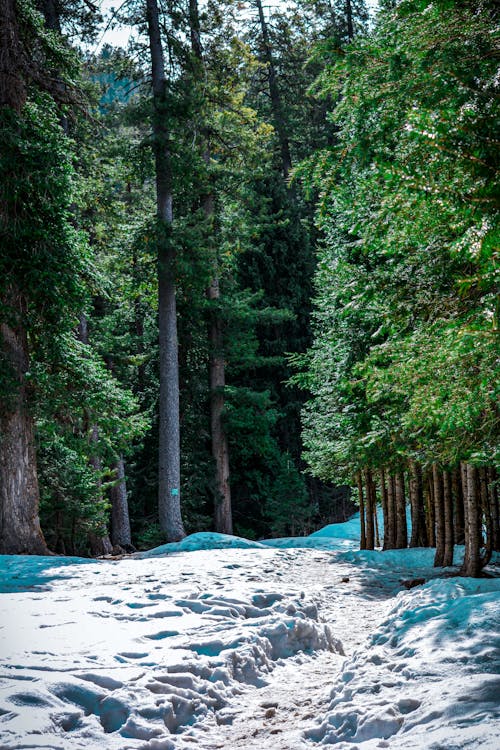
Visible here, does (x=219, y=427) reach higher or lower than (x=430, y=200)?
lower

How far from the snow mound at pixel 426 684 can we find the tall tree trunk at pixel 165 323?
A: 1396 cm

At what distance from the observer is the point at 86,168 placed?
61.5ft

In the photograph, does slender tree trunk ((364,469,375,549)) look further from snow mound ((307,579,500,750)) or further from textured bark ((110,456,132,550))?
snow mound ((307,579,500,750))

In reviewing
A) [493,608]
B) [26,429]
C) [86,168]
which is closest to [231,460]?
[86,168]

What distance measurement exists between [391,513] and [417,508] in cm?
133

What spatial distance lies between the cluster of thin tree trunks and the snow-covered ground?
1970 mm

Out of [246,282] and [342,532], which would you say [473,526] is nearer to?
[342,532]

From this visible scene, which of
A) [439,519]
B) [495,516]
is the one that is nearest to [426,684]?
[439,519]

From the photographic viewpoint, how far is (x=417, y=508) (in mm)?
14281

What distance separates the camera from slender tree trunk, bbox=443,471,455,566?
1160 centimetres

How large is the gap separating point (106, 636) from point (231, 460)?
23.6 meters

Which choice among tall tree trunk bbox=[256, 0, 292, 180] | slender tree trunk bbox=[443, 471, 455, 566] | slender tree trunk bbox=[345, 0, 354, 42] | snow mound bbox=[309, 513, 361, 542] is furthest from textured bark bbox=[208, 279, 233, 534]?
slender tree trunk bbox=[345, 0, 354, 42]

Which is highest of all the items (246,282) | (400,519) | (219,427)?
(246,282)

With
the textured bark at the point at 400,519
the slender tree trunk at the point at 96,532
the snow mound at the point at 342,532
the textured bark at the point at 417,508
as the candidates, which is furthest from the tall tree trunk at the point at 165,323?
the textured bark at the point at 417,508
